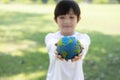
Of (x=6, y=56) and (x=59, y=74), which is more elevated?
(x=59, y=74)

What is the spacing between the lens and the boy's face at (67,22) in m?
2.90

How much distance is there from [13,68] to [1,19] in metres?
6.92

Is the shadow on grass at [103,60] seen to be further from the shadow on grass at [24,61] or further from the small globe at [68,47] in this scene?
the small globe at [68,47]

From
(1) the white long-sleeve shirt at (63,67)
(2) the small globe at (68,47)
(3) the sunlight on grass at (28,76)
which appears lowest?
(3) the sunlight on grass at (28,76)

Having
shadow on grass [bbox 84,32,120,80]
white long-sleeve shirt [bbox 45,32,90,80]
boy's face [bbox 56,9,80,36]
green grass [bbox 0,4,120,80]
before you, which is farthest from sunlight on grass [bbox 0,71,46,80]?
boy's face [bbox 56,9,80,36]

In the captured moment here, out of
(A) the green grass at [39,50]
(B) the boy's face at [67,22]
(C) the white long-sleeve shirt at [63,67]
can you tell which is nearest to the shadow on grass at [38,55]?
(A) the green grass at [39,50]

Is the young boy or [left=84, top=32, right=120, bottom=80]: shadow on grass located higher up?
the young boy

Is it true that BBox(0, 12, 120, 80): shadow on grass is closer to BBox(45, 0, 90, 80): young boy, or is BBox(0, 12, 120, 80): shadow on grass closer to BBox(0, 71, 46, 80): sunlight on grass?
BBox(0, 71, 46, 80): sunlight on grass

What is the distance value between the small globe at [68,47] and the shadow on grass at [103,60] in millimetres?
2696

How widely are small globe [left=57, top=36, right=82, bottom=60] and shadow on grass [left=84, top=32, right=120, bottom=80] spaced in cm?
270

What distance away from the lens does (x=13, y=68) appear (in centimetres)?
594

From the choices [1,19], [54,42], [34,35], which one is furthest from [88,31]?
[54,42]

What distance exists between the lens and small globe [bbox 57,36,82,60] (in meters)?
2.86

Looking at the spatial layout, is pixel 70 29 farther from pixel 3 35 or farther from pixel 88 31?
pixel 88 31
